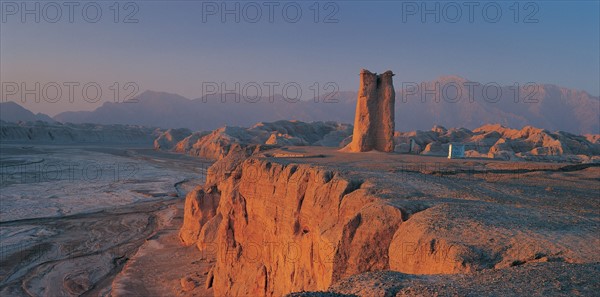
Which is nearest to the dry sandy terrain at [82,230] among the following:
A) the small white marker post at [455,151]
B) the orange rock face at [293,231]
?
the orange rock face at [293,231]

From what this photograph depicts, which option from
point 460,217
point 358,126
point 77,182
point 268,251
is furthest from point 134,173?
point 460,217

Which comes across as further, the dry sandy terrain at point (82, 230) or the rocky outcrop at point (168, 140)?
the rocky outcrop at point (168, 140)

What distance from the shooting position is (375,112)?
45.9 ft

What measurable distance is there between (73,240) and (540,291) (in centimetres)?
1704

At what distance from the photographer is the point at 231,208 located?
451 inches

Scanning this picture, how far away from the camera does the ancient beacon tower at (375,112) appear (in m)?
13.9

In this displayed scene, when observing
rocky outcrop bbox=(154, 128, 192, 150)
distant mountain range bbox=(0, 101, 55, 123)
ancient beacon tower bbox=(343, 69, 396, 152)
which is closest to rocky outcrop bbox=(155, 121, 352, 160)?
rocky outcrop bbox=(154, 128, 192, 150)

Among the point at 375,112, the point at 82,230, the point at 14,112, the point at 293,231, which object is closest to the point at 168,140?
the point at 82,230

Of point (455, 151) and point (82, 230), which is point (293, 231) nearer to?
point (455, 151)

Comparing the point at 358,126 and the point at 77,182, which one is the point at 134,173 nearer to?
the point at 77,182

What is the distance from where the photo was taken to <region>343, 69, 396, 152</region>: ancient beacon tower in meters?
13.9

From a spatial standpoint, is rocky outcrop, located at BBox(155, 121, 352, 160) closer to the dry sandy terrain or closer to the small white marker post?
the dry sandy terrain

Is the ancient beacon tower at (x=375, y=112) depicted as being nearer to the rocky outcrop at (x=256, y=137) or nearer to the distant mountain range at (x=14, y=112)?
the rocky outcrop at (x=256, y=137)

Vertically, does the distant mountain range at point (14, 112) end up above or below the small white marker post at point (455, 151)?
above
